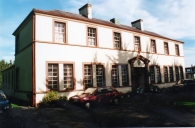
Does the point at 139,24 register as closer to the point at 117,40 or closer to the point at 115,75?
the point at 117,40

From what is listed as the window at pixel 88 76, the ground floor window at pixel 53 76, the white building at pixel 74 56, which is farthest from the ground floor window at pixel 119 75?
the ground floor window at pixel 53 76

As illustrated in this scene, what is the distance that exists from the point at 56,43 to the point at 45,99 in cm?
465

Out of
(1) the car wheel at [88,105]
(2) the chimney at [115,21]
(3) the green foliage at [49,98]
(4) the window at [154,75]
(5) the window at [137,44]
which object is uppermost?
(2) the chimney at [115,21]

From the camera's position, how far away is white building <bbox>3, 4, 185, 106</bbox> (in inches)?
515

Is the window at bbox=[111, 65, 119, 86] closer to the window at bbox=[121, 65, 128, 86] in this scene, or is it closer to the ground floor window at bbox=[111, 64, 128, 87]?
the ground floor window at bbox=[111, 64, 128, 87]

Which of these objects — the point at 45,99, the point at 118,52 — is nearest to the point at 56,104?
the point at 45,99

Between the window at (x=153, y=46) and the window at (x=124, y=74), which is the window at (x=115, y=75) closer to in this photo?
the window at (x=124, y=74)

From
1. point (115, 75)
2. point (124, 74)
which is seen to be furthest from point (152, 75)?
point (115, 75)

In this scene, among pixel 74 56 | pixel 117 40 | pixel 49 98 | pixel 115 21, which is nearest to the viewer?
pixel 49 98

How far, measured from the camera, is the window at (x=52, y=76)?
13416 millimetres

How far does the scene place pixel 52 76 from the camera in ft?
44.4

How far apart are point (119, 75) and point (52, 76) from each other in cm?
733

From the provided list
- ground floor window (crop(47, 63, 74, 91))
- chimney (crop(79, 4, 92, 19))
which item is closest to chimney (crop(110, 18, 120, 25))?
chimney (crop(79, 4, 92, 19))

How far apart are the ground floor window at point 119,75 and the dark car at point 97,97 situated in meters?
4.27
